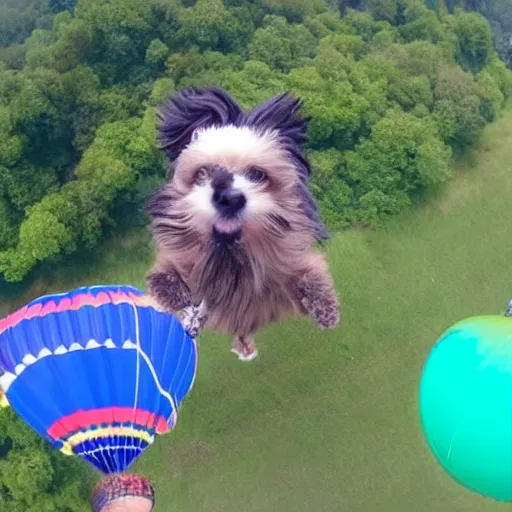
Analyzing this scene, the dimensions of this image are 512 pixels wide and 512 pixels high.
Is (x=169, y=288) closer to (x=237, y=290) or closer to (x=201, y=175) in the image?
(x=237, y=290)

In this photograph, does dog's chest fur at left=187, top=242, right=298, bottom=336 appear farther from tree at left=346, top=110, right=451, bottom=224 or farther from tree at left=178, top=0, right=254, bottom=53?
tree at left=178, top=0, right=254, bottom=53

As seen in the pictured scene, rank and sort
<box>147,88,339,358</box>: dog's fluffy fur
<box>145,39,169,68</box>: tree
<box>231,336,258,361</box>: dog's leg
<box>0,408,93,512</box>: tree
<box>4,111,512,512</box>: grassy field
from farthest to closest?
Result: <box>145,39,169,68</box>: tree < <box>4,111,512,512</box>: grassy field < <box>0,408,93,512</box>: tree < <box>231,336,258,361</box>: dog's leg < <box>147,88,339,358</box>: dog's fluffy fur

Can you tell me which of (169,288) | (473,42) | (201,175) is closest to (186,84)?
(473,42)

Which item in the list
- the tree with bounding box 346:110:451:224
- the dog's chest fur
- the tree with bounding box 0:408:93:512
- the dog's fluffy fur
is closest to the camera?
the dog's fluffy fur

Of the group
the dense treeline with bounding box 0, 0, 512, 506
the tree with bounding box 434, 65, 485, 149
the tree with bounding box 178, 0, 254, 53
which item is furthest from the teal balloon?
the tree with bounding box 178, 0, 254, 53

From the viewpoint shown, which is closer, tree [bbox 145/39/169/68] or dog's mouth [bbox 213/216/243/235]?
dog's mouth [bbox 213/216/243/235]

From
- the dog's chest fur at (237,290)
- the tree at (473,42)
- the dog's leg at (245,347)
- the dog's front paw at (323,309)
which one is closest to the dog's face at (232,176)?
the dog's chest fur at (237,290)
